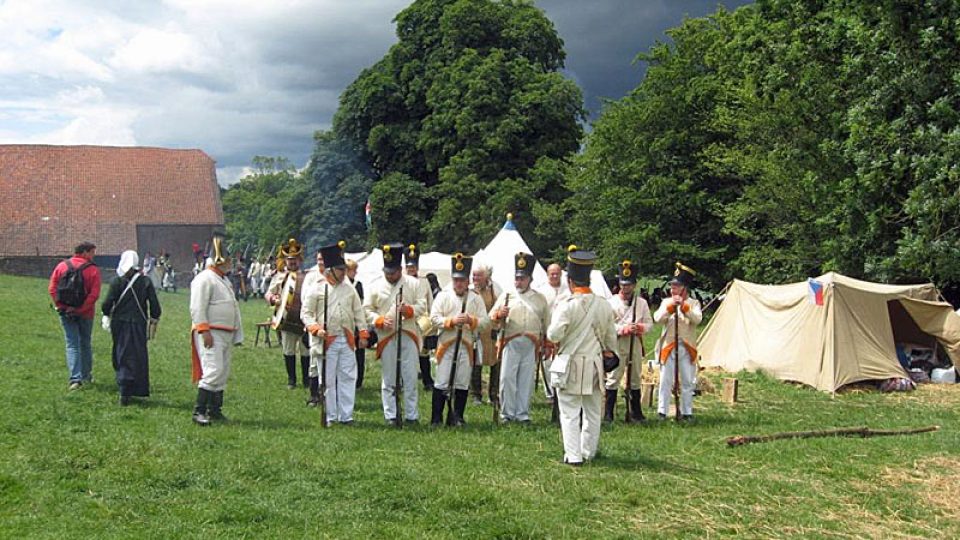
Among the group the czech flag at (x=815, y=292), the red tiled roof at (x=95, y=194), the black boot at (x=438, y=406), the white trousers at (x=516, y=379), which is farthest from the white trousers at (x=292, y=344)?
the red tiled roof at (x=95, y=194)

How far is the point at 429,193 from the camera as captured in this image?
125ft

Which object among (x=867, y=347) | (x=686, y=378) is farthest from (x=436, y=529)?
(x=867, y=347)

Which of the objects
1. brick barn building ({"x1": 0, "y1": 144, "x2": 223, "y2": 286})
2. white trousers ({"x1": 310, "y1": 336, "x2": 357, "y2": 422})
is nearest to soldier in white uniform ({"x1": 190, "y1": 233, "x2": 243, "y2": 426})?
white trousers ({"x1": 310, "y1": 336, "x2": 357, "y2": 422})

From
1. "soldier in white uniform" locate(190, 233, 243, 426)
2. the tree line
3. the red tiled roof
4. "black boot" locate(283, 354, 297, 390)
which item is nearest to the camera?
"soldier in white uniform" locate(190, 233, 243, 426)

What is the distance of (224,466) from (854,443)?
260 inches

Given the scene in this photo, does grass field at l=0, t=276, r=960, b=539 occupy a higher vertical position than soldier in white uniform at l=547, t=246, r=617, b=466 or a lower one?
lower

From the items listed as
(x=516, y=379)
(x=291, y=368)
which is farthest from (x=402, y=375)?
(x=291, y=368)

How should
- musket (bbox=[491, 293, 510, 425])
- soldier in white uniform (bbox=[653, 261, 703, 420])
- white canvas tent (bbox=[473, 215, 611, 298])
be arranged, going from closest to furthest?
musket (bbox=[491, 293, 510, 425])
soldier in white uniform (bbox=[653, 261, 703, 420])
white canvas tent (bbox=[473, 215, 611, 298])

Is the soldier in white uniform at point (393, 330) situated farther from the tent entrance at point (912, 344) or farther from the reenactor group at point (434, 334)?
the tent entrance at point (912, 344)

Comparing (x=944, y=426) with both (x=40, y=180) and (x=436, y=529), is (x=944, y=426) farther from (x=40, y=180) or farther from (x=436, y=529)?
(x=40, y=180)

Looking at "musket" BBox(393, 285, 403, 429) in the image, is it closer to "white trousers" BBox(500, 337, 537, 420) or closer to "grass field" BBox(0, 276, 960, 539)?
"grass field" BBox(0, 276, 960, 539)

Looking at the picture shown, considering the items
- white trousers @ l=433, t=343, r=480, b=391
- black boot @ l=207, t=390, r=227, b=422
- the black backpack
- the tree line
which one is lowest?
black boot @ l=207, t=390, r=227, b=422

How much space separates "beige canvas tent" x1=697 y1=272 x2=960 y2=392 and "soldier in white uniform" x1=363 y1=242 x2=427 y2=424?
7.74 m

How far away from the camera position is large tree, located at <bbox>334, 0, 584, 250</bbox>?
117 ft
